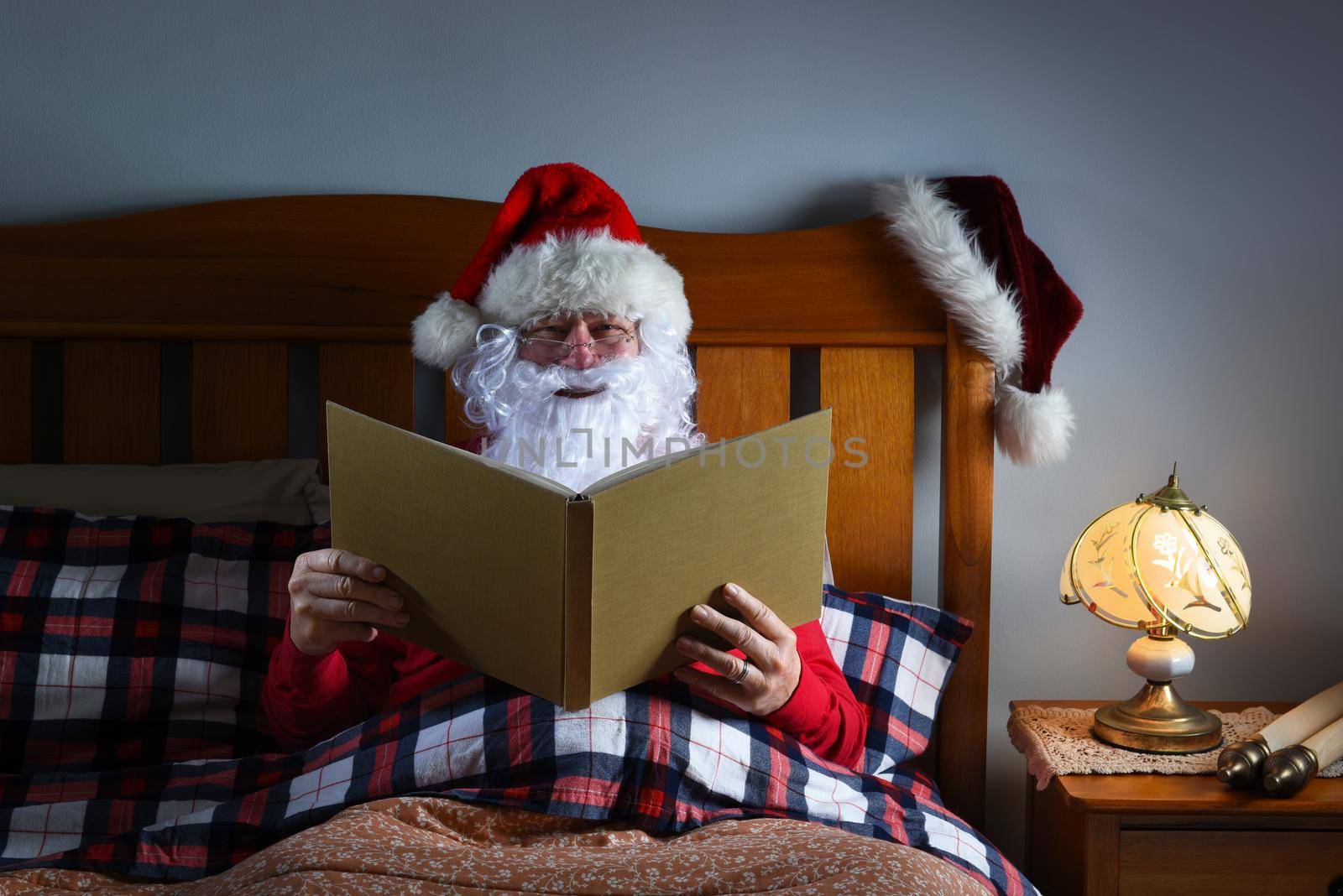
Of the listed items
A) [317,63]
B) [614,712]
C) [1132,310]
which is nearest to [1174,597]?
[1132,310]

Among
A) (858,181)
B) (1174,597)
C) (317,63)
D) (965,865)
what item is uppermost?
(317,63)

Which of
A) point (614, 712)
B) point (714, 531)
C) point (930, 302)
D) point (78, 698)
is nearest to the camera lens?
point (714, 531)

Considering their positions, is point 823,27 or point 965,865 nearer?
point 965,865

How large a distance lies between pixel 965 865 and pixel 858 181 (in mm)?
1070

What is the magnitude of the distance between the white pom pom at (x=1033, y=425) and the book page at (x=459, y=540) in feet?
2.95

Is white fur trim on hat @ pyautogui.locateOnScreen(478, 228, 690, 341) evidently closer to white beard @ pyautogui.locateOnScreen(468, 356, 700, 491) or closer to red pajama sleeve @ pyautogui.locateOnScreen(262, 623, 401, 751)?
white beard @ pyautogui.locateOnScreen(468, 356, 700, 491)

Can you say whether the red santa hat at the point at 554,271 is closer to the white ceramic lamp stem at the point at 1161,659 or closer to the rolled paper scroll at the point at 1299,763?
the white ceramic lamp stem at the point at 1161,659

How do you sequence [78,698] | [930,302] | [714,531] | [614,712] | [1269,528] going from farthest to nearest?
[1269,528] < [930,302] < [78,698] < [614,712] < [714,531]

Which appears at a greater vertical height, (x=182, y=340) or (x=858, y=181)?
(x=858, y=181)

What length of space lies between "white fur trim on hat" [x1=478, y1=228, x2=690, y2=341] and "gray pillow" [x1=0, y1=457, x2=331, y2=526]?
42cm

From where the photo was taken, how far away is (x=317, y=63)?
1655 millimetres

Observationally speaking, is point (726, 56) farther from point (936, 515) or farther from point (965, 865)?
point (965, 865)

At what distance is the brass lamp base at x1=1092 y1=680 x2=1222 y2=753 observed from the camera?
1.38 m

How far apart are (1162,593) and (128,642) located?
1.37m
